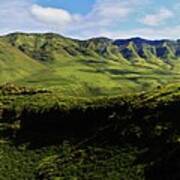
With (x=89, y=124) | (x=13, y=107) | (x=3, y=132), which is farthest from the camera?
(x=13, y=107)

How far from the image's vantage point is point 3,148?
97938 mm

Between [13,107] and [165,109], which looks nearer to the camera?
[165,109]

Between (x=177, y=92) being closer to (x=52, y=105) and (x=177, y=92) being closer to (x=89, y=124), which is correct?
(x=89, y=124)

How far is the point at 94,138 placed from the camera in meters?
90.2

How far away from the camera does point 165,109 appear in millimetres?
89812

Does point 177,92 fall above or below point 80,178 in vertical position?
above

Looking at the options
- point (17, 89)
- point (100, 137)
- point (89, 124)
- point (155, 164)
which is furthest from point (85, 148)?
point (17, 89)

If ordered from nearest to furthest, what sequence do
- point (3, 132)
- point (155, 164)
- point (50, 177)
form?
point (155, 164)
point (50, 177)
point (3, 132)

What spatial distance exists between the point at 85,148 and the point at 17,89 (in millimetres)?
53717

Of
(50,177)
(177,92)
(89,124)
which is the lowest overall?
(50,177)

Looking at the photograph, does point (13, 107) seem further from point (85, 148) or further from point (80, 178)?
point (80, 178)

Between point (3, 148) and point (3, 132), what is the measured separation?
A: 316 inches

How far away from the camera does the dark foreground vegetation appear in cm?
7681

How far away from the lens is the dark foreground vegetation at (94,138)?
76.8 meters
